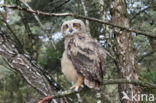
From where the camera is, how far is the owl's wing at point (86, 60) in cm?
301

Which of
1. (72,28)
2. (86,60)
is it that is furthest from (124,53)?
(86,60)

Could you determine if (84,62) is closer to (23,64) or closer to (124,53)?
(23,64)

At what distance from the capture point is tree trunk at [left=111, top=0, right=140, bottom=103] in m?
4.29

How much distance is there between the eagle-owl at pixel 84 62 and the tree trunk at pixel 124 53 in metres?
1.18

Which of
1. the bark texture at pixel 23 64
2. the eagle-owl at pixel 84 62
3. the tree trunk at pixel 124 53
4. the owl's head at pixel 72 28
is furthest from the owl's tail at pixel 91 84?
the tree trunk at pixel 124 53

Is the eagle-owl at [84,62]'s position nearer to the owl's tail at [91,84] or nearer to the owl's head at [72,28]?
the owl's tail at [91,84]

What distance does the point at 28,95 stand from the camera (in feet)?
28.7

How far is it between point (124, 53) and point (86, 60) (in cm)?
153

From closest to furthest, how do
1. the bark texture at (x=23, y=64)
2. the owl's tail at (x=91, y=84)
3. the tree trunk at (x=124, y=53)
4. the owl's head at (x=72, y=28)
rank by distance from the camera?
the owl's tail at (x=91, y=84)
the bark texture at (x=23, y=64)
the owl's head at (x=72, y=28)
the tree trunk at (x=124, y=53)

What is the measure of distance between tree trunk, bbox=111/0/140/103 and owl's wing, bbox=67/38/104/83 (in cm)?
130

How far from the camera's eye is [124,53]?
14.3ft

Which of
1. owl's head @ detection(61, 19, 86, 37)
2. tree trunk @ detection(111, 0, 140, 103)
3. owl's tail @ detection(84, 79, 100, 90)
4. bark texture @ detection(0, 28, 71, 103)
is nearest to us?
owl's tail @ detection(84, 79, 100, 90)

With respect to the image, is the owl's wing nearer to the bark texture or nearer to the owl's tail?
the owl's tail

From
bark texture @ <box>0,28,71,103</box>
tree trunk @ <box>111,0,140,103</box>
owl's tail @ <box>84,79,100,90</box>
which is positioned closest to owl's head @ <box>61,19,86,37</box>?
bark texture @ <box>0,28,71,103</box>
